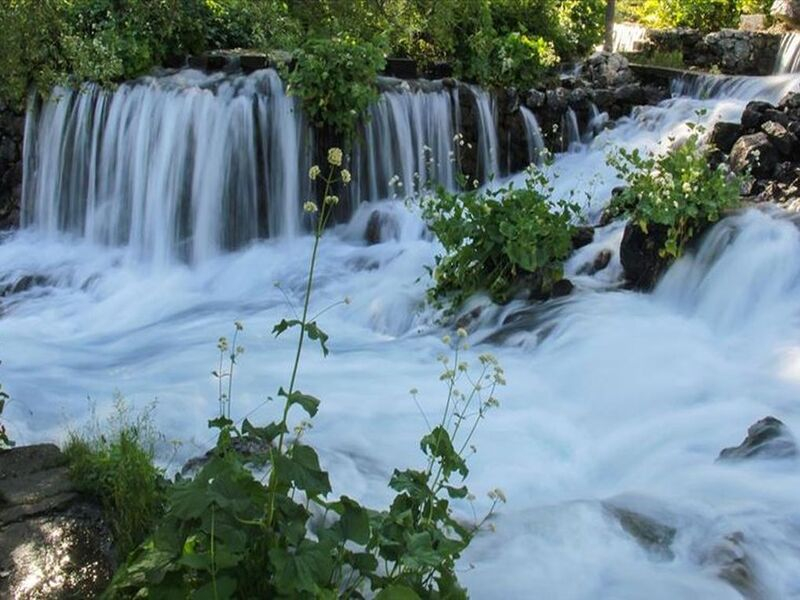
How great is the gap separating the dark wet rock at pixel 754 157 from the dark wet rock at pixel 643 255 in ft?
5.43

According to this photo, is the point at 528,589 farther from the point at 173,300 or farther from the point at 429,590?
the point at 173,300

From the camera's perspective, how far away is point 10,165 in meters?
10.8

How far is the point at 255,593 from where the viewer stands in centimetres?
276

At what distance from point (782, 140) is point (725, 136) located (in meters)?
0.62

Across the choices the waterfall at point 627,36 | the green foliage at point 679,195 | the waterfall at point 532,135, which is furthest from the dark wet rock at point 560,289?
the waterfall at point 627,36

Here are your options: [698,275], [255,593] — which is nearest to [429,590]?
[255,593]

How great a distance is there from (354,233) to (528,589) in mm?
6781

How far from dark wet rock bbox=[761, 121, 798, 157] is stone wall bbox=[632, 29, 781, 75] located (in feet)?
17.0

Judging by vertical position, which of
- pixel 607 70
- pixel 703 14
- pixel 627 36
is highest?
pixel 703 14

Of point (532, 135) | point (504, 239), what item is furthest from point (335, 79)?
point (504, 239)

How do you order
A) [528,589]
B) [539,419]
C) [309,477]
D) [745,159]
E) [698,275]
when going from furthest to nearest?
[745,159] → [698,275] → [539,419] → [528,589] → [309,477]

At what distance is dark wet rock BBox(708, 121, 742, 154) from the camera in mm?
9328

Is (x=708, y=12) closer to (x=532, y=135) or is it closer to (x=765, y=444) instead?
(x=532, y=135)

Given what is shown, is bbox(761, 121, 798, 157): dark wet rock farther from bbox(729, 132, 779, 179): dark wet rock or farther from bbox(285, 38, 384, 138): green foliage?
bbox(285, 38, 384, 138): green foliage
